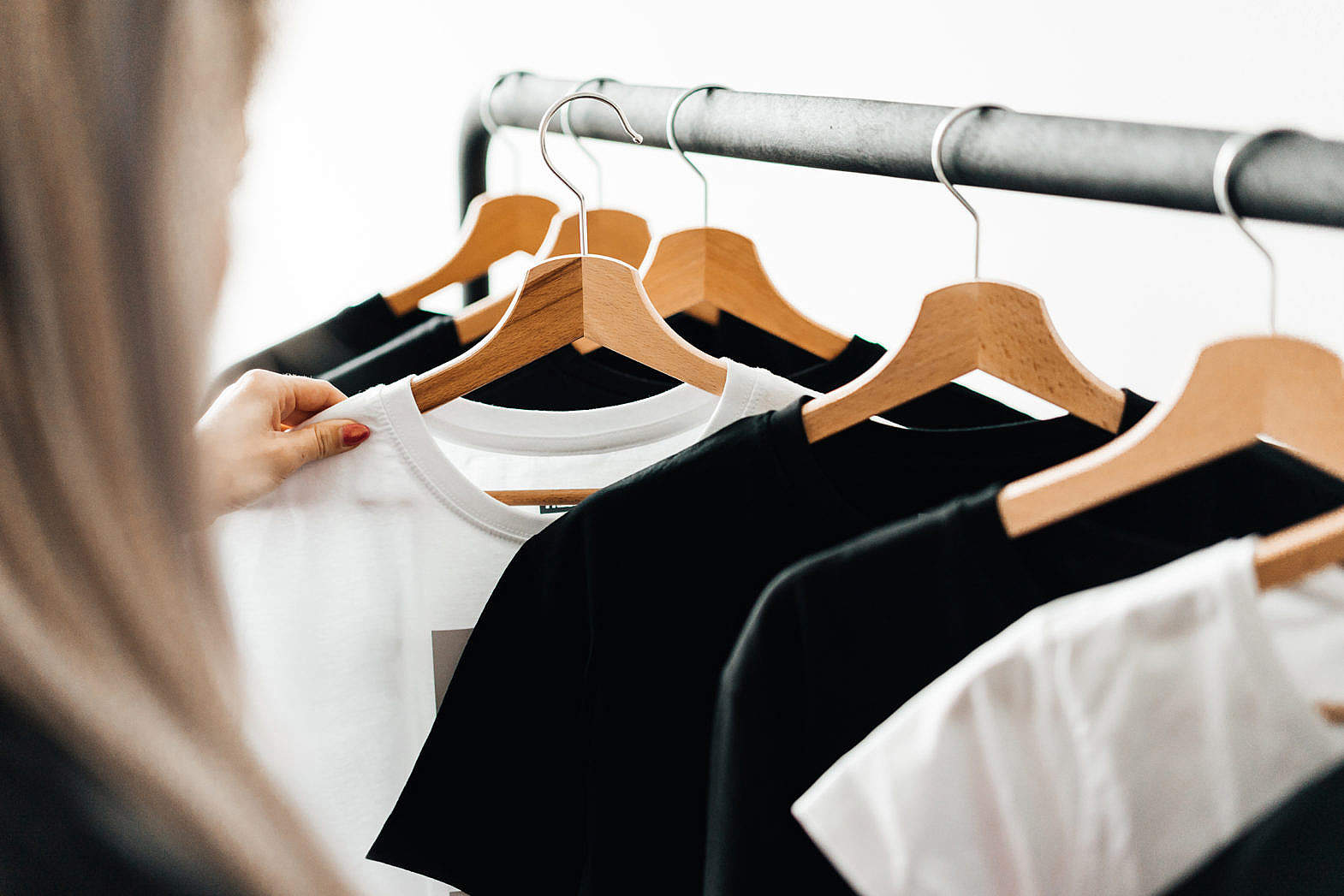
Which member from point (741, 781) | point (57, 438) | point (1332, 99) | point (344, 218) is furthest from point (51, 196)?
point (344, 218)

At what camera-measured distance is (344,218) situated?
2.02 meters

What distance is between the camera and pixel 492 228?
1.06m

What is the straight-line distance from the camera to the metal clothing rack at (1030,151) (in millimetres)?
392

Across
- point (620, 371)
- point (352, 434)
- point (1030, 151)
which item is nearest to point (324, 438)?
point (352, 434)

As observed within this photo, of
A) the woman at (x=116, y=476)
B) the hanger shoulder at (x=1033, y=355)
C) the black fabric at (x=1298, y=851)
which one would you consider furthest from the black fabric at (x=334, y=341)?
the black fabric at (x=1298, y=851)

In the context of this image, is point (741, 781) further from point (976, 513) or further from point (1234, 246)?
point (1234, 246)

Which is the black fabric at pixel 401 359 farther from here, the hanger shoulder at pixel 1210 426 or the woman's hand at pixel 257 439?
the hanger shoulder at pixel 1210 426

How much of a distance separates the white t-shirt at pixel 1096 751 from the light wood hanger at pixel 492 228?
0.74 meters

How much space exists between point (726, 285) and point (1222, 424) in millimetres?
449

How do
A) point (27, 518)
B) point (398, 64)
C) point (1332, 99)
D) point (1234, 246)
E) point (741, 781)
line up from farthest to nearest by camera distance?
point (398, 64)
point (1234, 246)
point (1332, 99)
point (741, 781)
point (27, 518)

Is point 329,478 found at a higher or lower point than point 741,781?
higher

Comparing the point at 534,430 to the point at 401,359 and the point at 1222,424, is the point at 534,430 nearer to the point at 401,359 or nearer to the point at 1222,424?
the point at 401,359

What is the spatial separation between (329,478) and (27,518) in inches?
16.1

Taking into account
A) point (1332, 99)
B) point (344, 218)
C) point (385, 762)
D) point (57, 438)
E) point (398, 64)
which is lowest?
point (385, 762)
